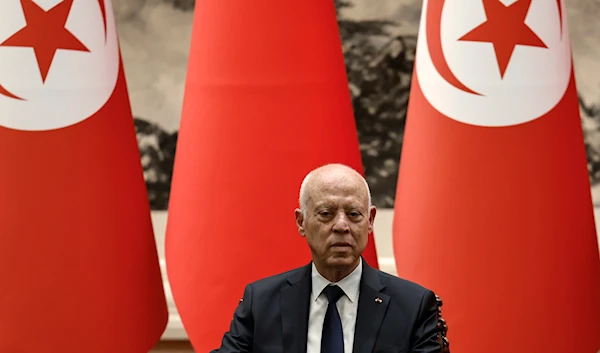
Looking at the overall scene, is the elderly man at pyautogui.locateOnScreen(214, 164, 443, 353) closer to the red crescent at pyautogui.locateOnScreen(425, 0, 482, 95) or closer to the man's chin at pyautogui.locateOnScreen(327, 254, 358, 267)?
the man's chin at pyautogui.locateOnScreen(327, 254, 358, 267)

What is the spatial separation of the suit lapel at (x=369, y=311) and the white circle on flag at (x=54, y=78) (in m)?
1.14

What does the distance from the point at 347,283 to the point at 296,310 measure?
10cm

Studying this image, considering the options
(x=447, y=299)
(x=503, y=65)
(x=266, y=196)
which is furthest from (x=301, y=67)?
(x=447, y=299)

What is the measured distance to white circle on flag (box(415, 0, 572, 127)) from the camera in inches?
86.3

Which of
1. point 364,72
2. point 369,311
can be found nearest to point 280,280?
point 369,311

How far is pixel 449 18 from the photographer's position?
2.26 metres

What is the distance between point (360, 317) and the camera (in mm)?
1433

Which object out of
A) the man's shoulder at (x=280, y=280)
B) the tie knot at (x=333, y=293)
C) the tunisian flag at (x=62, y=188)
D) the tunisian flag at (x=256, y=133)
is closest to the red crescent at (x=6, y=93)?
the tunisian flag at (x=62, y=188)

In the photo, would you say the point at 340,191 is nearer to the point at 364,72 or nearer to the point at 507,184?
the point at 507,184

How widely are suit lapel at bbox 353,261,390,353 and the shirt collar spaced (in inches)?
0.5

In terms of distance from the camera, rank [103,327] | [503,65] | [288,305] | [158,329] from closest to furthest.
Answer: [288,305]
[503,65]
[103,327]
[158,329]

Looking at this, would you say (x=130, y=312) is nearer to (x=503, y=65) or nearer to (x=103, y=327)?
(x=103, y=327)

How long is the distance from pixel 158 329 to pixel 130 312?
15cm

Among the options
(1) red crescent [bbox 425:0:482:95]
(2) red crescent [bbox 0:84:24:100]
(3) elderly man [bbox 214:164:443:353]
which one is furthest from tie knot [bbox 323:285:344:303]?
(2) red crescent [bbox 0:84:24:100]
